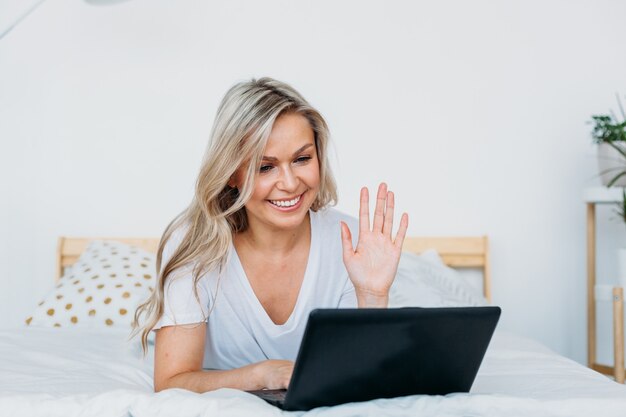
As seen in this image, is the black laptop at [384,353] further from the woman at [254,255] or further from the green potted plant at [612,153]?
the green potted plant at [612,153]

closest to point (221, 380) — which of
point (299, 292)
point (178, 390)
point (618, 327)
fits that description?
point (178, 390)

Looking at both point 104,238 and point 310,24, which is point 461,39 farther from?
point 104,238

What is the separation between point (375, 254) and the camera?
1652 mm

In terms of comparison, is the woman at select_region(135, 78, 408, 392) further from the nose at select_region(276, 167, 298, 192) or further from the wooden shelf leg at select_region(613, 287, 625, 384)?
the wooden shelf leg at select_region(613, 287, 625, 384)

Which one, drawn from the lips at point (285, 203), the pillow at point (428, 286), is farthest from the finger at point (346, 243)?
the pillow at point (428, 286)

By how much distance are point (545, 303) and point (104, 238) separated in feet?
5.83

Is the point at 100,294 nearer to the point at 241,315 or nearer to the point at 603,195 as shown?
the point at 241,315

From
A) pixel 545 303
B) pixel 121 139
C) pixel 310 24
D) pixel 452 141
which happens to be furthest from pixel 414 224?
pixel 121 139

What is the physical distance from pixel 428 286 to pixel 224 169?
1.20m

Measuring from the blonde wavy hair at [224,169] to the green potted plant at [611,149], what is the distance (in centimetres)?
152

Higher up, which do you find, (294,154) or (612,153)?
(612,153)

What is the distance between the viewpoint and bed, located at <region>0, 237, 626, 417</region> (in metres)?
1.24

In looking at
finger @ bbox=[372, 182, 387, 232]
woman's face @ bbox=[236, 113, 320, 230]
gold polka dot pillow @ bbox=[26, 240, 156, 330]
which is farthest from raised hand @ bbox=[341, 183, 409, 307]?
gold polka dot pillow @ bbox=[26, 240, 156, 330]

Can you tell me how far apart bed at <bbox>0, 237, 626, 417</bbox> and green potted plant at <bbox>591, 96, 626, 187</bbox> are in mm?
534
